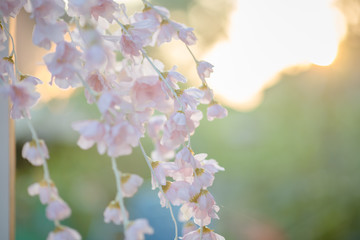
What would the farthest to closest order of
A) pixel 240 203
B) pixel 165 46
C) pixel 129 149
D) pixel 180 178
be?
pixel 240 203 → pixel 165 46 → pixel 180 178 → pixel 129 149

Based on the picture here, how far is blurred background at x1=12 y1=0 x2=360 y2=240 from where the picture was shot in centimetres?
320

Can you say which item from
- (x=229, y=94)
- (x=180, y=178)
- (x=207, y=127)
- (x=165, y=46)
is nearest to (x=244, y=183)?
(x=207, y=127)

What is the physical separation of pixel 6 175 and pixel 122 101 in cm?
53

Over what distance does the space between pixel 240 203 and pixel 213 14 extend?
6.76ft

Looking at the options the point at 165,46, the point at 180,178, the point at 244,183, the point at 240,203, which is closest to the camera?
the point at 180,178

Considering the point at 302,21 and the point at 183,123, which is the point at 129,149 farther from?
the point at 302,21

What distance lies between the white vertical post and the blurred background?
2061 millimetres

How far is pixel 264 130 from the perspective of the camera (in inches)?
164

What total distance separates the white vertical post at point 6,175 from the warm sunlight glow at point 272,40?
2.41 m

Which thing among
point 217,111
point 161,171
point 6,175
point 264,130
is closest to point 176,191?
point 161,171

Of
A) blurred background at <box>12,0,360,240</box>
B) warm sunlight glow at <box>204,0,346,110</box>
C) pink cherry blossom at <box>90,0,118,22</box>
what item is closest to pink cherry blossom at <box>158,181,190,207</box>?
pink cherry blossom at <box>90,0,118,22</box>

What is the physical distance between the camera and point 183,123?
0.36m

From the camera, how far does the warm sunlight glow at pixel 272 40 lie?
10.4 feet

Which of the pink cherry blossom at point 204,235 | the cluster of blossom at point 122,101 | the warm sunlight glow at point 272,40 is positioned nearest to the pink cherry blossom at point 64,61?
the cluster of blossom at point 122,101
